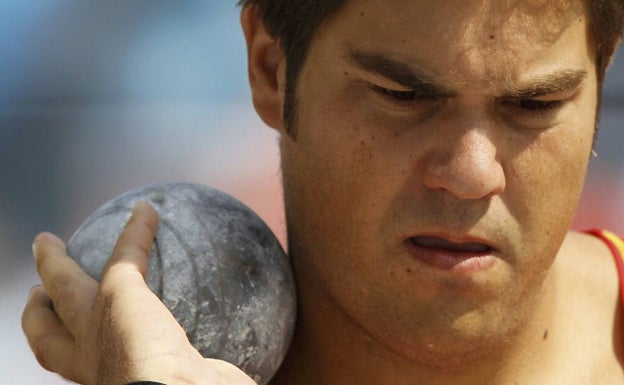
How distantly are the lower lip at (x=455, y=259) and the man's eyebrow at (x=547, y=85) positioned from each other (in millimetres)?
403

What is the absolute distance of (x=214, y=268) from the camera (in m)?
2.61

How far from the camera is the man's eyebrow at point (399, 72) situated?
2555 millimetres

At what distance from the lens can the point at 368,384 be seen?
3064 mm

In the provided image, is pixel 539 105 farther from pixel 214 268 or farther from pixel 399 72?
pixel 214 268

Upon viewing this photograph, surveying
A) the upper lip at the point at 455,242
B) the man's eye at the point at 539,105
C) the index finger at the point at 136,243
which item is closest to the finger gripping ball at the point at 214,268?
the index finger at the point at 136,243

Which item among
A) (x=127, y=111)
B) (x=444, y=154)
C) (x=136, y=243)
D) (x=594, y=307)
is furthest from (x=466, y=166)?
(x=127, y=111)

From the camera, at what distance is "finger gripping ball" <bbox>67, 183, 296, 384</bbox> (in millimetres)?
2547

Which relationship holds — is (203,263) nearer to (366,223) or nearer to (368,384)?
(366,223)

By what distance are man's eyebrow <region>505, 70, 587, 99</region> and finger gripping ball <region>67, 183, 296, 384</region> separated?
2.47 feet

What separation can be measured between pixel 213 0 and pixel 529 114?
446cm

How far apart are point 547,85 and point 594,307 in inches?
41.7

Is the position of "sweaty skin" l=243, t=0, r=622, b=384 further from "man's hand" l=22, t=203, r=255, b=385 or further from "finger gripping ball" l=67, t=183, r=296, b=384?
"man's hand" l=22, t=203, r=255, b=385

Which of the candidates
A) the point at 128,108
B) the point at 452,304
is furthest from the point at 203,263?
the point at 128,108

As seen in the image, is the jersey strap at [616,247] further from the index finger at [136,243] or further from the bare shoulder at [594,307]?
the index finger at [136,243]
